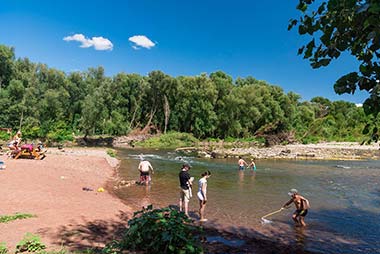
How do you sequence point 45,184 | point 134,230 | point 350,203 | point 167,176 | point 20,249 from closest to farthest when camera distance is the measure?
point 20,249
point 134,230
point 45,184
point 350,203
point 167,176

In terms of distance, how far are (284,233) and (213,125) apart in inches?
2190

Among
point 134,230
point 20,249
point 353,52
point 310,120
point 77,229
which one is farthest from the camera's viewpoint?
point 310,120

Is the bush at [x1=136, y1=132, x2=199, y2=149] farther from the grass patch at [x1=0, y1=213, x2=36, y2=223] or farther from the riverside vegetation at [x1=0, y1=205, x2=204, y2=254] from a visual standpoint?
the riverside vegetation at [x1=0, y1=205, x2=204, y2=254]

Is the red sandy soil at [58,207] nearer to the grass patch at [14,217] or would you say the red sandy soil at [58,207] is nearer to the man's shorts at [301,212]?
the grass patch at [14,217]

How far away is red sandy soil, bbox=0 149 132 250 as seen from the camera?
8.01 metres

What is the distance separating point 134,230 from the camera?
279 inches

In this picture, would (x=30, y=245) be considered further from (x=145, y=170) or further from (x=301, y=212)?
(x=145, y=170)

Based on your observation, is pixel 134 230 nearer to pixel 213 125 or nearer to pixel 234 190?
pixel 234 190

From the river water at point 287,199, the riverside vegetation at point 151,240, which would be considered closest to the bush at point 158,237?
the riverside vegetation at point 151,240

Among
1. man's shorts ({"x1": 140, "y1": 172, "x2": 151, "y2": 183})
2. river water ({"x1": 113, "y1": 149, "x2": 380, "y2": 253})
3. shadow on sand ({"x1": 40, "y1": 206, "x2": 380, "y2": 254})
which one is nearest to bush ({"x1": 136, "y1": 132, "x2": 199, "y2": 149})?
river water ({"x1": 113, "y1": 149, "x2": 380, "y2": 253})

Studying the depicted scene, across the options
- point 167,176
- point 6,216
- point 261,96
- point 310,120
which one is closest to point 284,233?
point 6,216

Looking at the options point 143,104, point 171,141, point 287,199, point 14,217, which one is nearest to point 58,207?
point 14,217

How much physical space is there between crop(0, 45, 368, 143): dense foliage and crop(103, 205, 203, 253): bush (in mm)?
49320

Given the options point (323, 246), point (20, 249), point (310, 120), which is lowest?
point (323, 246)
